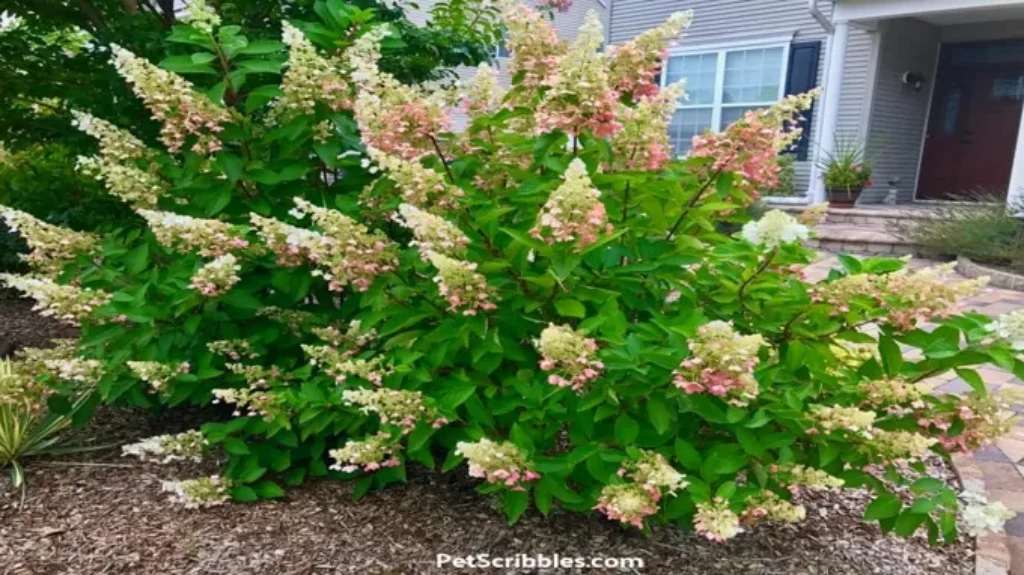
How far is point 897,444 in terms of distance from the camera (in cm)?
160

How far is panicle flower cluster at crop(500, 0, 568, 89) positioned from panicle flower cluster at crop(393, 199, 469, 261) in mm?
493

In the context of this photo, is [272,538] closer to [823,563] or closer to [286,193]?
[286,193]

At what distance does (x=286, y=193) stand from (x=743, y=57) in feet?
35.0

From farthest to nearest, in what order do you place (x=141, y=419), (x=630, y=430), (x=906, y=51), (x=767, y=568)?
(x=906, y=51)
(x=141, y=419)
(x=767, y=568)
(x=630, y=430)

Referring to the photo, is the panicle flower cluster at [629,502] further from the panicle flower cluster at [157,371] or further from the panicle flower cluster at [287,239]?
the panicle flower cluster at [157,371]

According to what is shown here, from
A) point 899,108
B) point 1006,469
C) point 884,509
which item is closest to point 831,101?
point 899,108

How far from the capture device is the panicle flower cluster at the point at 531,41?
6.25ft

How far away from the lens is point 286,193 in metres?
2.32

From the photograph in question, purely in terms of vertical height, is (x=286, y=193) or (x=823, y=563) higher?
(x=286, y=193)

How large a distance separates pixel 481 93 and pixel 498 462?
123cm

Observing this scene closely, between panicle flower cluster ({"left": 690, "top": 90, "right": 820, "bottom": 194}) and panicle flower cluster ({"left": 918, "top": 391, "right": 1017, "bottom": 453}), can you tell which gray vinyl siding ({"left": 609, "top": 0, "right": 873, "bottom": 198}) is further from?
panicle flower cluster ({"left": 918, "top": 391, "right": 1017, "bottom": 453})

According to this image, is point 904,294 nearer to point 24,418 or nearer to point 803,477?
point 803,477

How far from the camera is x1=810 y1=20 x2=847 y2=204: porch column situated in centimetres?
951

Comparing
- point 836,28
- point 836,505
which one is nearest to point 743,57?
point 836,28
